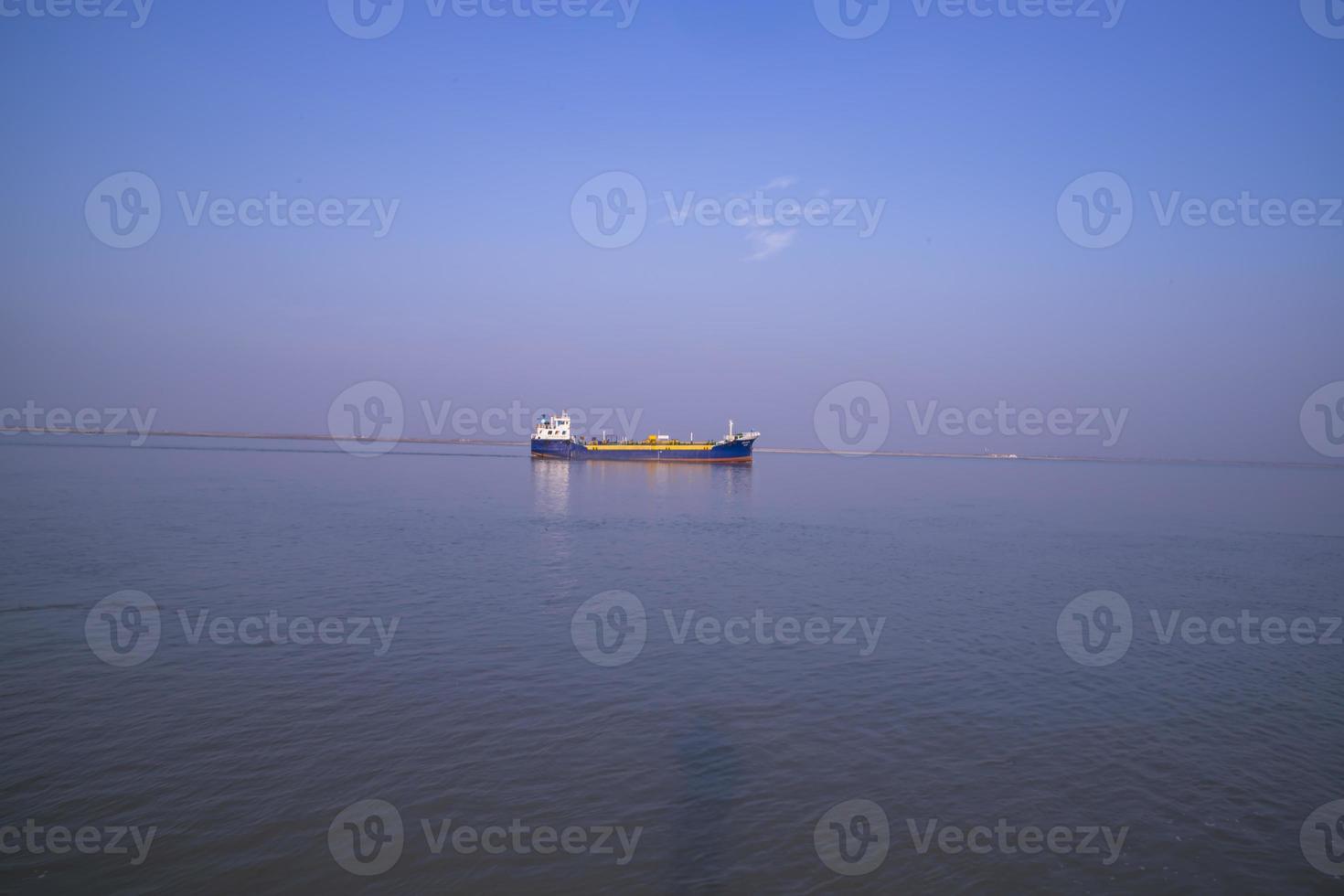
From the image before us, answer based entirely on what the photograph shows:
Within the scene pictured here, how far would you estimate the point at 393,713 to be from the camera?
10.7 m

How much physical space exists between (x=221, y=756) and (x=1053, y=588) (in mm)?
21734

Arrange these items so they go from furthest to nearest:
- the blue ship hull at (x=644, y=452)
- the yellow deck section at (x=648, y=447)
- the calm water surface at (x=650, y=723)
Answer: the blue ship hull at (x=644, y=452) < the yellow deck section at (x=648, y=447) < the calm water surface at (x=650, y=723)

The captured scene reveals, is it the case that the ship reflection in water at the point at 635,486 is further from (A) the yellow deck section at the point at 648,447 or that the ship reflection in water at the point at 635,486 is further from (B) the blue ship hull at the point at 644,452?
(A) the yellow deck section at the point at 648,447

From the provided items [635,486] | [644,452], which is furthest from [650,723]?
[644,452]

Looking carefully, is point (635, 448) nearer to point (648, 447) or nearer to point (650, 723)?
point (648, 447)

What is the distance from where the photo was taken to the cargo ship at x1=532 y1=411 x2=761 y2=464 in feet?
332

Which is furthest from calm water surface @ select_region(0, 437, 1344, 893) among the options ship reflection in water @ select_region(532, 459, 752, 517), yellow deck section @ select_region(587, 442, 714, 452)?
yellow deck section @ select_region(587, 442, 714, 452)

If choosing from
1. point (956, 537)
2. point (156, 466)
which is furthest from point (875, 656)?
point (156, 466)

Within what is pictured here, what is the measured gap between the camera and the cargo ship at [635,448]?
101 meters

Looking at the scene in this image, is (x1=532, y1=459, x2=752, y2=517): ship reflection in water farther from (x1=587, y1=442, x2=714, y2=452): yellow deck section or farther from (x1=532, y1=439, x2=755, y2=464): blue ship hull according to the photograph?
(x1=587, y1=442, x2=714, y2=452): yellow deck section

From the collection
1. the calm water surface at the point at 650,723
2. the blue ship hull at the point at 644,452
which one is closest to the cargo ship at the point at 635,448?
the blue ship hull at the point at 644,452

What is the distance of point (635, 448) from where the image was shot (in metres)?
104

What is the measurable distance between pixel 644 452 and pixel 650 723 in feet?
303

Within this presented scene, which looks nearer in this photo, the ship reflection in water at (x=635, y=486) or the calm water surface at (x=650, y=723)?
the calm water surface at (x=650, y=723)
